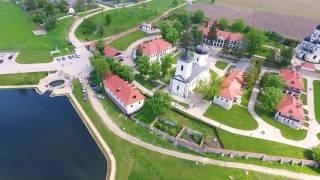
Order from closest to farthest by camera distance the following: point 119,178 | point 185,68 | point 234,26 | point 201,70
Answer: point 119,178
point 185,68
point 201,70
point 234,26

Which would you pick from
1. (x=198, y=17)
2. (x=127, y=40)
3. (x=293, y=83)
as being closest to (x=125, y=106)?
(x=127, y=40)

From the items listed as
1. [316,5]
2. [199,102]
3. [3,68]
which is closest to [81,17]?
[3,68]

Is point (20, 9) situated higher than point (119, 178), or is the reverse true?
point (20, 9)

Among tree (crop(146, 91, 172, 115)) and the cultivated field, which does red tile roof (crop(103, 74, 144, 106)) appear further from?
the cultivated field

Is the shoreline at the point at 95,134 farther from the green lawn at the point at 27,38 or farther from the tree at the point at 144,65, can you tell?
the tree at the point at 144,65

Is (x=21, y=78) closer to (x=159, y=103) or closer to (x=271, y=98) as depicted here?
(x=159, y=103)

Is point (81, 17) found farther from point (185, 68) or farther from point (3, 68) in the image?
point (185, 68)
